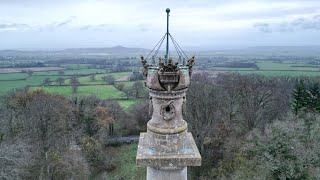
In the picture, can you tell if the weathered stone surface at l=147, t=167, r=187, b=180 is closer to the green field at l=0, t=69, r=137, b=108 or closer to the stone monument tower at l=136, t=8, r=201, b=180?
the stone monument tower at l=136, t=8, r=201, b=180

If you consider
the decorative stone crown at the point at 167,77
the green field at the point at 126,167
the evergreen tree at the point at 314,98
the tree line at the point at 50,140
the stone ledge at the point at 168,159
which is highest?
the decorative stone crown at the point at 167,77

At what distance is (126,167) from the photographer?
28.9 m

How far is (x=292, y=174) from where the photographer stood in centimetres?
1734

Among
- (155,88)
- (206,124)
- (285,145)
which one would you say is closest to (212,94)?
(206,124)

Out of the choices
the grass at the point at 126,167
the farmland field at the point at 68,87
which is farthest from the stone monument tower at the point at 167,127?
the farmland field at the point at 68,87

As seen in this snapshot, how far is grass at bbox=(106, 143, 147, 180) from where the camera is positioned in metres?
25.9

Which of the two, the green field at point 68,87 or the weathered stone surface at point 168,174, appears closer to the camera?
the weathered stone surface at point 168,174

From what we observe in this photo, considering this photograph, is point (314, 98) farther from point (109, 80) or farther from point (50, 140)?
point (109, 80)

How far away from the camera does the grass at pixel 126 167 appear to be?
25900mm

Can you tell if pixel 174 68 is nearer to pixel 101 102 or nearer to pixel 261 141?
pixel 261 141

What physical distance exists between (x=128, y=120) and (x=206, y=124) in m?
14.1

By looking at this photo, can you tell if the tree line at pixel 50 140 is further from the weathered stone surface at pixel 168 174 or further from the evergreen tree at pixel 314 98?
the evergreen tree at pixel 314 98

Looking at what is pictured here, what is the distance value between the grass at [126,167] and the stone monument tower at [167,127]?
19.8 metres

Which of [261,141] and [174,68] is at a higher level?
[174,68]
